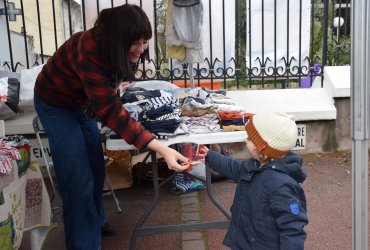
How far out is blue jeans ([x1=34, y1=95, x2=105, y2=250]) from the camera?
2654mm

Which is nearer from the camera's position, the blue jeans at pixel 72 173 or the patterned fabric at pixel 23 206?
the patterned fabric at pixel 23 206

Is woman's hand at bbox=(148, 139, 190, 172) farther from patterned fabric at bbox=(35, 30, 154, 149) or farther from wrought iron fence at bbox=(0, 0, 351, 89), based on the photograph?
wrought iron fence at bbox=(0, 0, 351, 89)

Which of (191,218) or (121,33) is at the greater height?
(121,33)

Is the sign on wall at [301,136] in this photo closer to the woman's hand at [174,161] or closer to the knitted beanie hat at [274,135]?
the woman's hand at [174,161]

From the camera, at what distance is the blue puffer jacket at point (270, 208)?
6.40 ft

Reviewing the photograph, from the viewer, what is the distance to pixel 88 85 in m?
2.37

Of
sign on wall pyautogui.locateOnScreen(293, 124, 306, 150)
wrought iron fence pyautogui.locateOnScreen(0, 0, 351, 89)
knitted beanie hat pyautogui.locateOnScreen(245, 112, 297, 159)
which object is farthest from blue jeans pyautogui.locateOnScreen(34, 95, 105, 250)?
sign on wall pyautogui.locateOnScreen(293, 124, 306, 150)

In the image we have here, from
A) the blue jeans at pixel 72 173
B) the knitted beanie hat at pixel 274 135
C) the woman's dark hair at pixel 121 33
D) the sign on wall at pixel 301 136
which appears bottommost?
the sign on wall at pixel 301 136

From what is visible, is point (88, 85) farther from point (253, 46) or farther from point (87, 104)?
point (253, 46)

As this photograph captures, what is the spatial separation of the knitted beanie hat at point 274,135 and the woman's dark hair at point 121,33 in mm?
776

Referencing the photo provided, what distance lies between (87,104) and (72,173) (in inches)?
17.4

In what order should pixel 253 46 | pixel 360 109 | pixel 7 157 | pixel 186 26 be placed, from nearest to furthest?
pixel 360 109
pixel 7 157
pixel 186 26
pixel 253 46

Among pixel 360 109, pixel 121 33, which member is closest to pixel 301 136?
pixel 121 33

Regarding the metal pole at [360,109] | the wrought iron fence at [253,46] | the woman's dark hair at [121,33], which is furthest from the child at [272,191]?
the wrought iron fence at [253,46]
